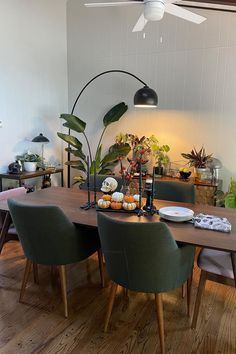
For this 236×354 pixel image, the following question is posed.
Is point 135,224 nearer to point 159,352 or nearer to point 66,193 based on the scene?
point 159,352

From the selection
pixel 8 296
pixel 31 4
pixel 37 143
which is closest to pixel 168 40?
pixel 31 4

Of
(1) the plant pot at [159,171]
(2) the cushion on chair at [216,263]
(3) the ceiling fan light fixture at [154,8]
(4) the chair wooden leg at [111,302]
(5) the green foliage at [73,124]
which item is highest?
(3) the ceiling fan light fixture at [154,8]

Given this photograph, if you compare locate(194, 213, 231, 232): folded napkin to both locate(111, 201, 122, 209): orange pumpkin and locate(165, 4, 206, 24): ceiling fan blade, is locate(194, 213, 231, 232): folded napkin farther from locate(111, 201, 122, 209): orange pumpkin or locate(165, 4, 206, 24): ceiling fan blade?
locate(165, 4, 206, 24): ceiling fan blade

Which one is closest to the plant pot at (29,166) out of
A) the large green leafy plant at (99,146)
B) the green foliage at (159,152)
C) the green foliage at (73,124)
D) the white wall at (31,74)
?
the white wall at (31,74)

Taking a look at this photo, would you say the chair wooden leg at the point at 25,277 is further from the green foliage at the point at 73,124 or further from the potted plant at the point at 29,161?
the green foliage at the point at 73,124

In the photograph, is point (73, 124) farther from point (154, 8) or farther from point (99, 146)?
point (154, 8)

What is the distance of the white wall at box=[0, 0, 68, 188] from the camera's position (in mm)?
3898

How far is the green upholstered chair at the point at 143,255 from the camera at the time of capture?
1639 mm

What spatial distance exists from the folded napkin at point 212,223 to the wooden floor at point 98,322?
0.78m

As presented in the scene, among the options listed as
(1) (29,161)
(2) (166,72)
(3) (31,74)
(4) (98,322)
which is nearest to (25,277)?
(4) (98,322)

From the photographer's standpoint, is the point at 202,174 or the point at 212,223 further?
the point at 202,174

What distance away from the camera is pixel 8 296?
7.91 ft

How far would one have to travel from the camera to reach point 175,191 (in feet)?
8.87

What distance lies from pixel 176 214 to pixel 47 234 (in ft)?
2.97
